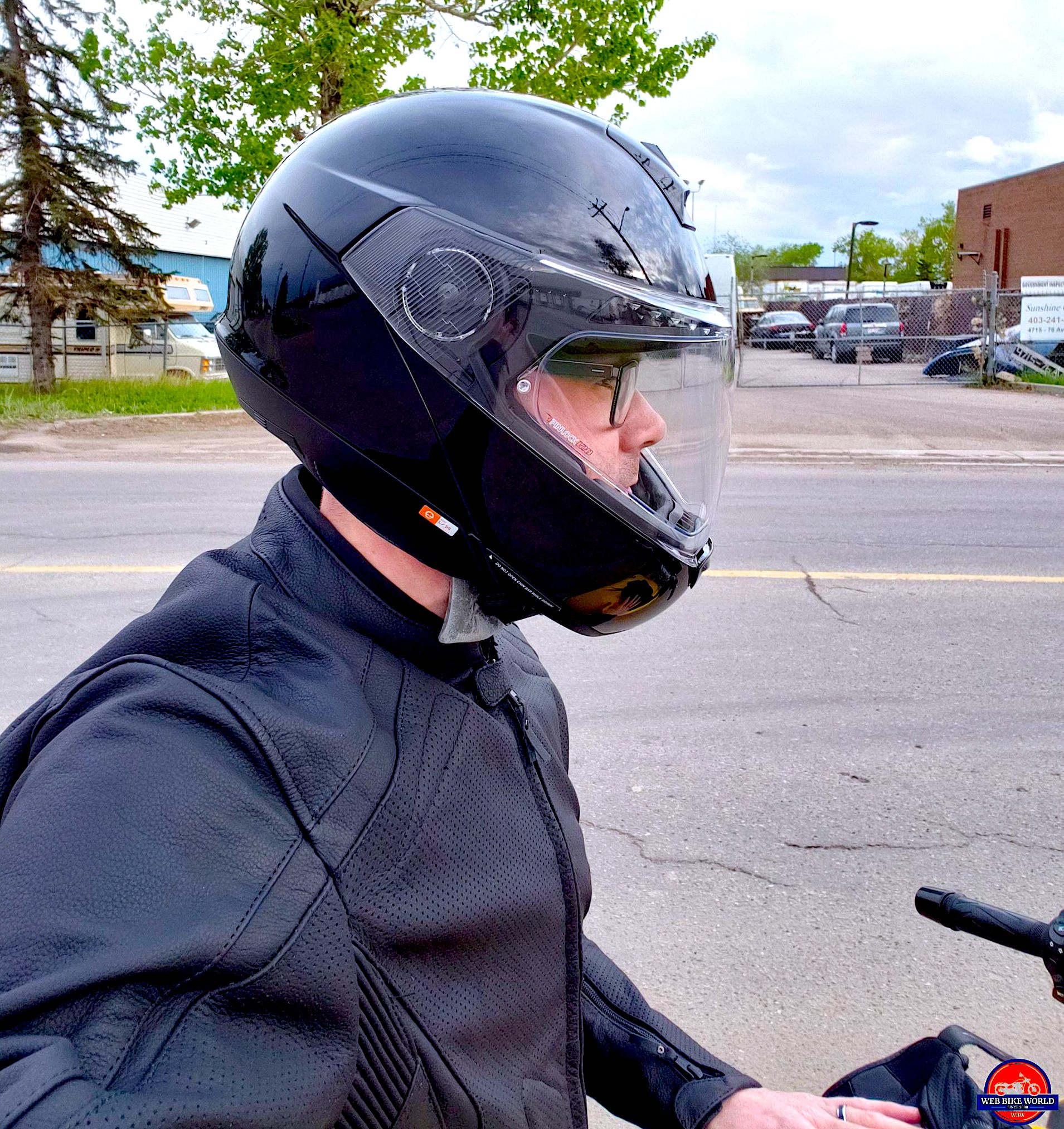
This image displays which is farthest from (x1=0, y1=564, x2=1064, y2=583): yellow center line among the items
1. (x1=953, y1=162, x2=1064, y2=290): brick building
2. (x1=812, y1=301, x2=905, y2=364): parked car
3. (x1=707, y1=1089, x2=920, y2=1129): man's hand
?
(x1=953, y1=162, x2=1064, y2=290): brick building

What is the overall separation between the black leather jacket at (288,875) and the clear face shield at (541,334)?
26 cm

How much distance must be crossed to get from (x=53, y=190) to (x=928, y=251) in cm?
6464

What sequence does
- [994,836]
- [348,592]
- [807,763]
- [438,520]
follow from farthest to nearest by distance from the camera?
[807,763] → [994,836] → [438,520] → [348,592]

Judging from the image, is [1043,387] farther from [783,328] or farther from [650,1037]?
[650,1037]

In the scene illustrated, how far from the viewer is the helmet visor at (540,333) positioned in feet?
4.49

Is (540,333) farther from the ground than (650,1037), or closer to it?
farther from the ground

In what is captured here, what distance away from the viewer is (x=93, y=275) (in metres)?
21.0

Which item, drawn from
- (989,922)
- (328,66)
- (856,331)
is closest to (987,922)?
(989,922)

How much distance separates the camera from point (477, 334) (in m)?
1.38

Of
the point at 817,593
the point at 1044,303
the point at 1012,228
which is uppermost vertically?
the point at 1012,228

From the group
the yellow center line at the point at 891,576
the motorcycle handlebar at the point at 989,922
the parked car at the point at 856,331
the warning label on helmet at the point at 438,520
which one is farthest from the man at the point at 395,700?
the parked car at the point at 856,331

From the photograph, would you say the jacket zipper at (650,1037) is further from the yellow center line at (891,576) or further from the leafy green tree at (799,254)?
the leafy green tree at (799,254)

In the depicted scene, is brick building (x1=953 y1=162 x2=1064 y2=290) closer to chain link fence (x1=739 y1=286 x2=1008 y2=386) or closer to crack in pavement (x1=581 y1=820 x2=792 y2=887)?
chain link fence (x1=739 y1=286 x2=1008 y2=386)

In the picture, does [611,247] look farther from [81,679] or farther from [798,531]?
[798,531]
